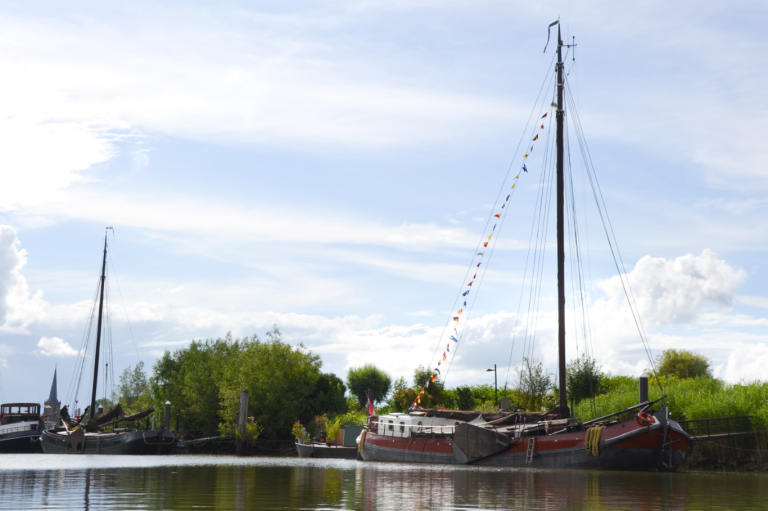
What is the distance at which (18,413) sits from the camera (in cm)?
7825

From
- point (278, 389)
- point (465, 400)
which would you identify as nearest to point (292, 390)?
point (278, 389)

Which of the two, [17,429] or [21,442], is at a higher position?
[17,429]

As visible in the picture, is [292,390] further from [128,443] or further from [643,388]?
[643,388]

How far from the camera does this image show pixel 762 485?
24.7 metres

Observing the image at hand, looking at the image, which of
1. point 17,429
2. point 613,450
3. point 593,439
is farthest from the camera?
point 17,429

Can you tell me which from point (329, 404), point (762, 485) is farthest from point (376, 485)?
point (329, 404)

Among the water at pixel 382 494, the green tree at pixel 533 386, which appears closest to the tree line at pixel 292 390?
the green tree at pixel 533 386

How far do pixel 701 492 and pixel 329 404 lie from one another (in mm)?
50770

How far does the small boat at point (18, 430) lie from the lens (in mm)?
73438

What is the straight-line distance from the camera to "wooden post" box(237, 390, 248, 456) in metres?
61.9

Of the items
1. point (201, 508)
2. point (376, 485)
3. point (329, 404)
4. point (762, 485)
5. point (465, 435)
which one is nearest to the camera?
→ point (201, 508)

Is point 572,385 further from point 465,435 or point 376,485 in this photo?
point 376,485

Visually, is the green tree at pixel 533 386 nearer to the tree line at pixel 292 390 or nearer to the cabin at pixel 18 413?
the tree line at pixel 292 390

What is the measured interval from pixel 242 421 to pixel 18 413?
30735 millimetres
